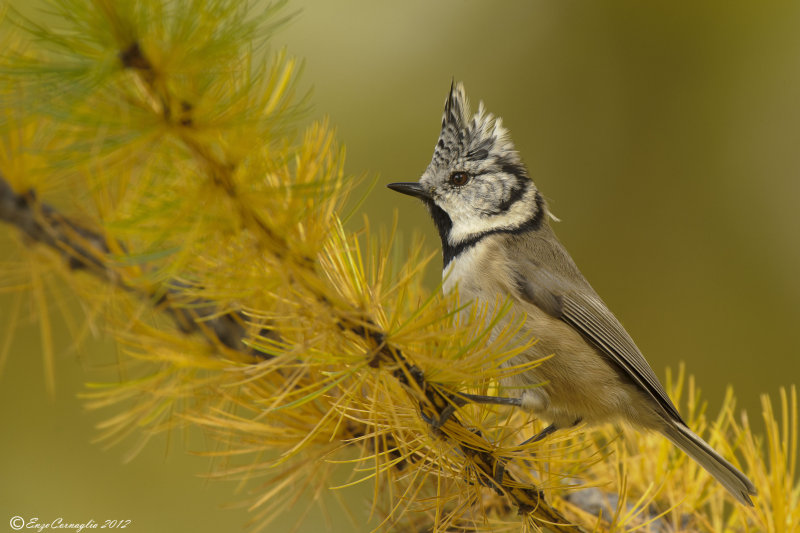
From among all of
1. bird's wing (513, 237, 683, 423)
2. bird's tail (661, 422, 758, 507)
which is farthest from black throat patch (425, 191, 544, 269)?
bird's tail (661, 422, 758, 507)

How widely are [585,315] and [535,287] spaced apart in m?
0.17

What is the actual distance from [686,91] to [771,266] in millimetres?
858

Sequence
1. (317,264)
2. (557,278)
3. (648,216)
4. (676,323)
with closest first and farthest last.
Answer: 1. (317,264)
2. (557,278)
3. (676,323)
4. (648,216)

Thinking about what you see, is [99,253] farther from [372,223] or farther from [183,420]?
[372,223]

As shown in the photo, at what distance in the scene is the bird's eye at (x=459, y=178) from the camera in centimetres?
220

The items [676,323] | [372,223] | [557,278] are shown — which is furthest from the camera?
[676,323]

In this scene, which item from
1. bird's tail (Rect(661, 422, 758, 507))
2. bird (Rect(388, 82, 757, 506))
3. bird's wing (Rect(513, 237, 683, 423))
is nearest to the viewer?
bird's tail (Rect(661, 422, 758, 507))

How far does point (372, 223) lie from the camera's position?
2.68m

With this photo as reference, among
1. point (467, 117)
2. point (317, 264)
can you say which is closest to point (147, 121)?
point (317, 264)

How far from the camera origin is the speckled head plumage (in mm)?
2162

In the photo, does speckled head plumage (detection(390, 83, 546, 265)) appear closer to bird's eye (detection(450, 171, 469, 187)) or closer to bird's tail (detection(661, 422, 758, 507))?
bird's eye (detection(450, 171, 469, 187))

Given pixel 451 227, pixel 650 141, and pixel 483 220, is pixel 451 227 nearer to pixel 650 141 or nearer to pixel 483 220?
pixel 483 220

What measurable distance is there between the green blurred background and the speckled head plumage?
525 millimetres

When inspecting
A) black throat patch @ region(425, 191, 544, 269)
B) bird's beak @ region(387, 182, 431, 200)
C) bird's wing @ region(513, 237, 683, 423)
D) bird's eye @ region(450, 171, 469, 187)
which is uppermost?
bird's eye @ region(450, 171, 469, 187)
